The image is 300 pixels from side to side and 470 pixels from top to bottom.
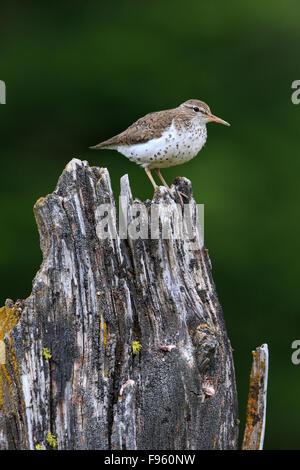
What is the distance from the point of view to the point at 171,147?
20.6ft

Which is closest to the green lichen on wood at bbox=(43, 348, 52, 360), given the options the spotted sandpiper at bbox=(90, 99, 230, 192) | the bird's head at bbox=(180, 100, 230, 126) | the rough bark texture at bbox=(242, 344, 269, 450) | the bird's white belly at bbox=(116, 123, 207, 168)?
the rough bark texture at bbox=(242, 344, 269, 450)

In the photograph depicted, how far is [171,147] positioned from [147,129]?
348 millimetres

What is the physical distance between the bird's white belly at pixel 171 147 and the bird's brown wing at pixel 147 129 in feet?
0.18

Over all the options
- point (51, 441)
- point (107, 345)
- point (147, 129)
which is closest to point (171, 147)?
point (147, 129)

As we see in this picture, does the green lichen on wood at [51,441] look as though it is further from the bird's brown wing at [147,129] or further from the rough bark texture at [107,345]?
the bird's brown wing at [147,129]

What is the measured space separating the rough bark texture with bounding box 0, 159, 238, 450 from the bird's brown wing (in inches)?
70.5

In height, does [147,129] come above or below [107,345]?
above

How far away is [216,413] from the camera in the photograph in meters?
4.52

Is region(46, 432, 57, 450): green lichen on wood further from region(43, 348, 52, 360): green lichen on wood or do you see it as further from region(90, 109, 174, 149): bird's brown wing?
region(90, 109, 174, 149): bird's brown wing

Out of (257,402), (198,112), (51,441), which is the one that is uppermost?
(198,112)

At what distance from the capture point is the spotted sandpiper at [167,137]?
248 inches

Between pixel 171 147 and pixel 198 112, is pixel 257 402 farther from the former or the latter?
pixel 198 112
